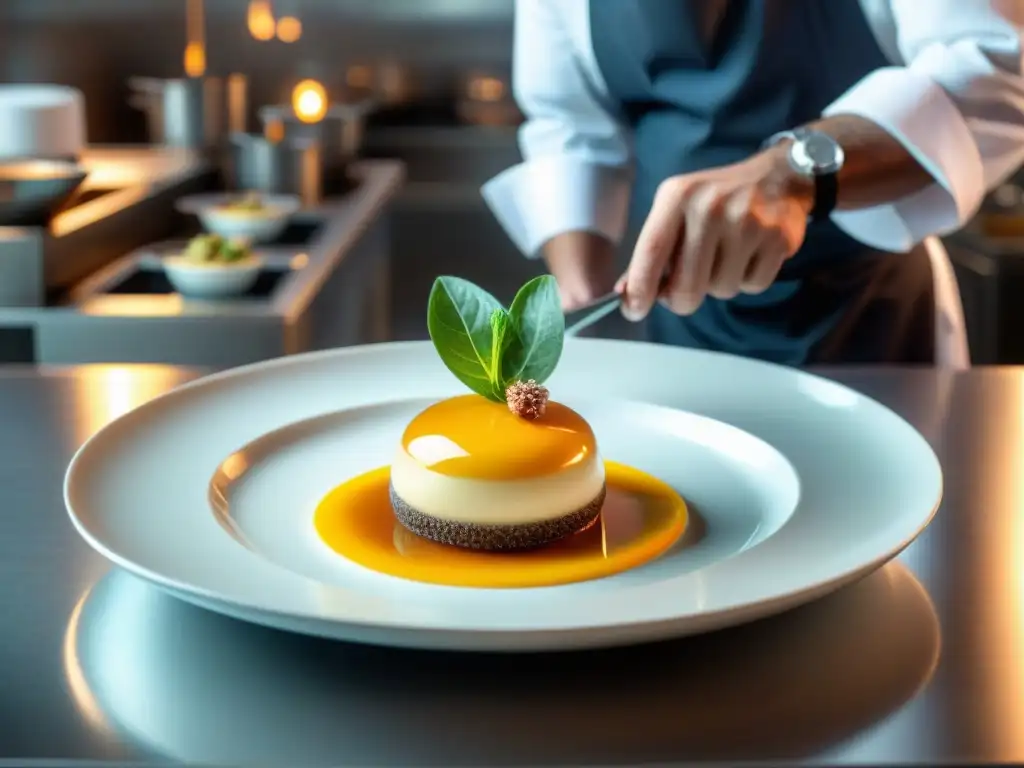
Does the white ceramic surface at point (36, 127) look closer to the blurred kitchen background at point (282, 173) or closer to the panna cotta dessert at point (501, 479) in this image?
the blurred kitchen background at point (282, 173)

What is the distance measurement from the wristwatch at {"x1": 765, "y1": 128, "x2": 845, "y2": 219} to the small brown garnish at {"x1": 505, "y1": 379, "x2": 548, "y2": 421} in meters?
0.54

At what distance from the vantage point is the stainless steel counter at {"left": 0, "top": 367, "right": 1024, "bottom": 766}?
52cm

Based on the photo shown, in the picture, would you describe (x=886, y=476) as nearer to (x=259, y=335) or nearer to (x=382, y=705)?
(x=382, y=705)

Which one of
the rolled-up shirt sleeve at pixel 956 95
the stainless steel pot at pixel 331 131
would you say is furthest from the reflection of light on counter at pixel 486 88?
the rolled-up shirt sleeve at pixel 956 95

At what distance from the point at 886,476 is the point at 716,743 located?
0.32 meters

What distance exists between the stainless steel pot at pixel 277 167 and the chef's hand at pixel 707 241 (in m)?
2.19

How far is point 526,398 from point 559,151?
1.03m

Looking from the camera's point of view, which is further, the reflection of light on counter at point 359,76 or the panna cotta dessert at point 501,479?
the reflection of light on counter at point 359,76

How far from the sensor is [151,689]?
0.56 metres

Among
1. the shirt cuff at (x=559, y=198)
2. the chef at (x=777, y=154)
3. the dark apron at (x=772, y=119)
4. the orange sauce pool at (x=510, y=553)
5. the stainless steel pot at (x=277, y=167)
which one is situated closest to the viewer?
the orange sauce pool at (x=510, y=553)

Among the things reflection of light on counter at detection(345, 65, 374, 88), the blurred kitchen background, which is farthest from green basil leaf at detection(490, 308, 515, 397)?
reflection of light on counter at detection(345, 65, 374, 88)

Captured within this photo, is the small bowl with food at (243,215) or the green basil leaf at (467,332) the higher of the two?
the green basil leaf at (467,332)

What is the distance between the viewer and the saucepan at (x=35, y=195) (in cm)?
197

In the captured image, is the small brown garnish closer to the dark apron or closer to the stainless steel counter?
the stainless steel counter
